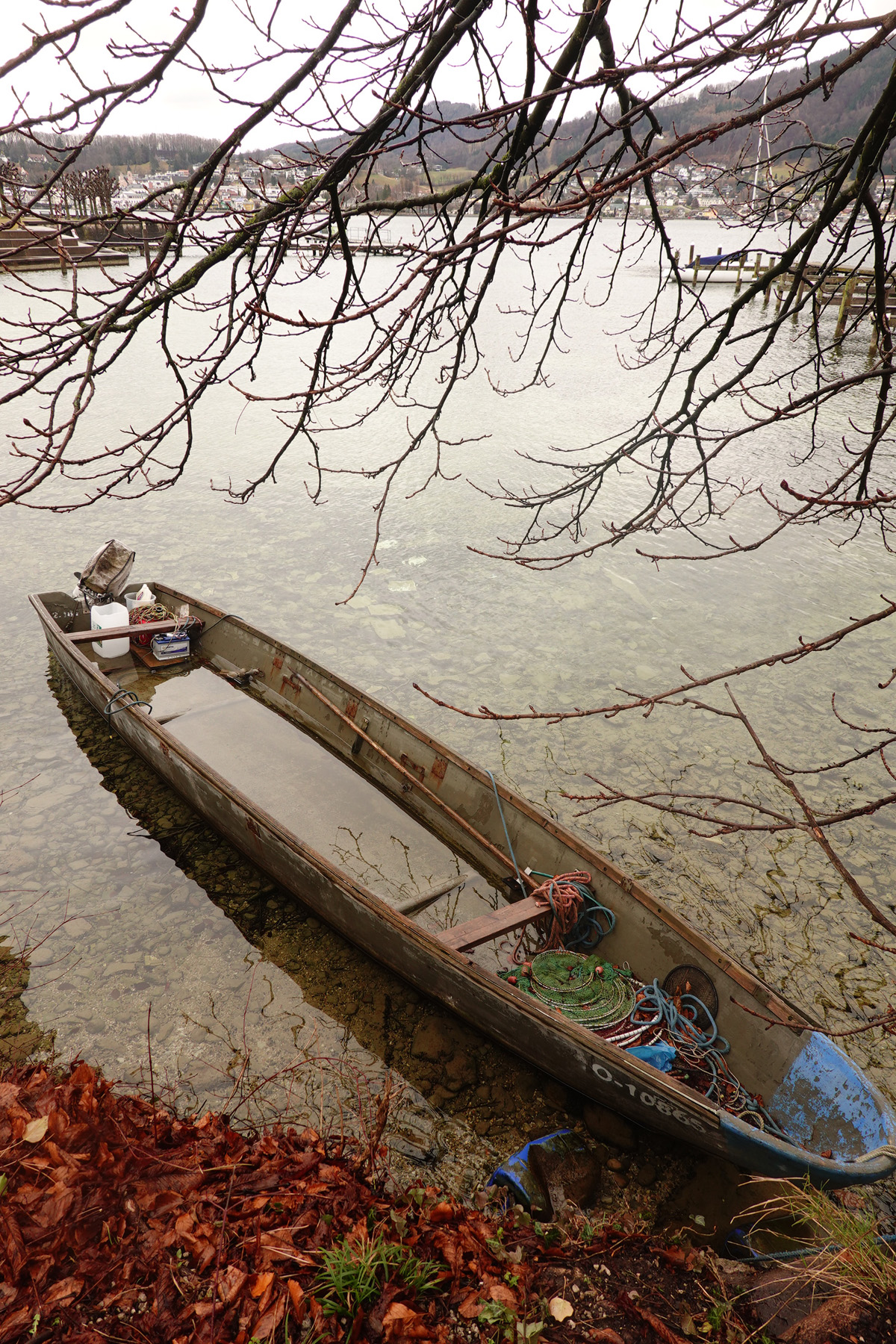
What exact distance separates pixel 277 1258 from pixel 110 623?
6932mm

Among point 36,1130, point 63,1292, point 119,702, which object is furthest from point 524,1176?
point 119,702

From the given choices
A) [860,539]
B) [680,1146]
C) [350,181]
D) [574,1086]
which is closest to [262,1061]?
[574,1086]

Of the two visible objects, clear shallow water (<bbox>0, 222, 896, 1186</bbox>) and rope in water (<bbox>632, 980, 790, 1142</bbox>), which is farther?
clear shallow water (<bbox>0, 222, 896, 1186</bbox>)

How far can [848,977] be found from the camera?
18.2 feet

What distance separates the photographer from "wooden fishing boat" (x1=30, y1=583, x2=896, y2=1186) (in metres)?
4.01

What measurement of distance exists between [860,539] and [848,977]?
9.27 meters

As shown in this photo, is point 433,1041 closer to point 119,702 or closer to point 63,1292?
point 63,1292

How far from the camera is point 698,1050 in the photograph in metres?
4.44

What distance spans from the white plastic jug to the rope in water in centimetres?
664

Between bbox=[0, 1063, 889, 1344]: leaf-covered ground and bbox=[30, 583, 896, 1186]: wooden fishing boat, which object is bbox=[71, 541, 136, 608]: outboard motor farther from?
bbox=[0, 1063, 889, 1344]: leaf-covered ground

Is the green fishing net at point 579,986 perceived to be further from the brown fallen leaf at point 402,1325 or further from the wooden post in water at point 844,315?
the wooden post in water at point 844,315

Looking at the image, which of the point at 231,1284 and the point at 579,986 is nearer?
the point at 231,1284

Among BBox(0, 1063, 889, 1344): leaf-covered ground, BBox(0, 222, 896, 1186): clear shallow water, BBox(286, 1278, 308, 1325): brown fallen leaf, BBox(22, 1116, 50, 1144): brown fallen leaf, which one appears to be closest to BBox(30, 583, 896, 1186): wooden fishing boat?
BBox(0, 222, 896, 1186): clear shallow water

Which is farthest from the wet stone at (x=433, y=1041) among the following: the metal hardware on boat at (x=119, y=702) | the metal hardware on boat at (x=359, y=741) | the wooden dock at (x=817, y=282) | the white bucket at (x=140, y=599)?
the white bucket at (x=140, y=599)
